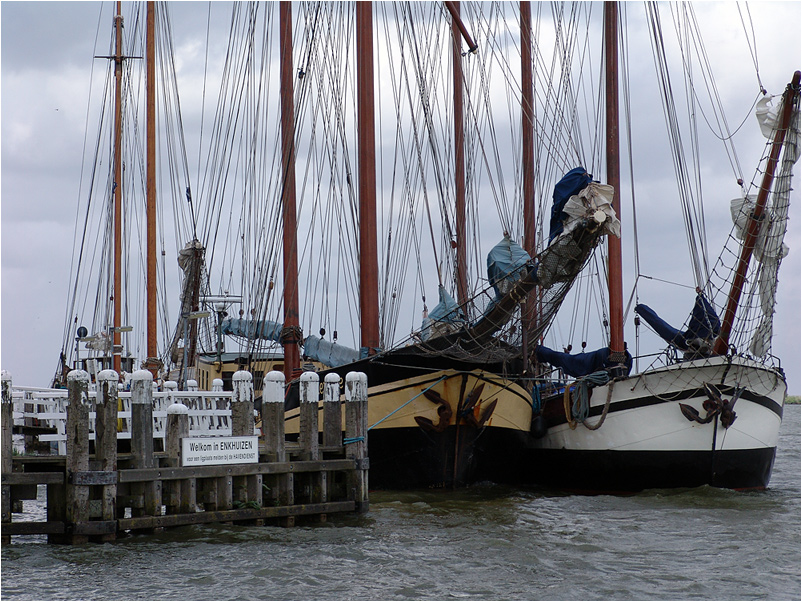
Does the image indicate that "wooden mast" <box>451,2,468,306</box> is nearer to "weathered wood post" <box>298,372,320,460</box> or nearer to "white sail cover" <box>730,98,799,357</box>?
"white sail cover" <box>730,98,799,357</box>

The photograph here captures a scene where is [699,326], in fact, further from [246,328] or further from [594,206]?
[246,328]

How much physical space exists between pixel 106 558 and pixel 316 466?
444 centimetres

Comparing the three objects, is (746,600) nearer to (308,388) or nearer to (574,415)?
(308,388)

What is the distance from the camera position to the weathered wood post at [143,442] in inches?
583

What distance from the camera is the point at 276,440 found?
656 inches

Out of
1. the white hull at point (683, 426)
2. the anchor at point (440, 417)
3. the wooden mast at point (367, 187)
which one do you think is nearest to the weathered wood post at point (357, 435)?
the anchor at point (440, 417)

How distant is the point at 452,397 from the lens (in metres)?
22.6

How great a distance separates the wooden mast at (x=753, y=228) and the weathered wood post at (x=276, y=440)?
11.2 metres

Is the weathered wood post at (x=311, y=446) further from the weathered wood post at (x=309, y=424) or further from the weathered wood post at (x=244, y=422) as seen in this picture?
the weathered wood post at (x=244, y=422)

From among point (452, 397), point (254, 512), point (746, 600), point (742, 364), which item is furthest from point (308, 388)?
point (742, 364)

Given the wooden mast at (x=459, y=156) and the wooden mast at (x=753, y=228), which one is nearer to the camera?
the wooden mast at (x=753, y=228)

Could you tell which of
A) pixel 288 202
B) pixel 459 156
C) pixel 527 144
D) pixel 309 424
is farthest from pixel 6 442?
pixel 459 156

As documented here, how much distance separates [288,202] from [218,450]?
1450cm

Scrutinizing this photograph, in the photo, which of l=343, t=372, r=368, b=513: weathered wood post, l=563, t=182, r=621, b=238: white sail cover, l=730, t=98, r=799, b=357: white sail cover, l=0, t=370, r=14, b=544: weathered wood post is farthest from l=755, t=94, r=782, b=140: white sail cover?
l=0, t=370, r=14, b=544: weathered wood post
